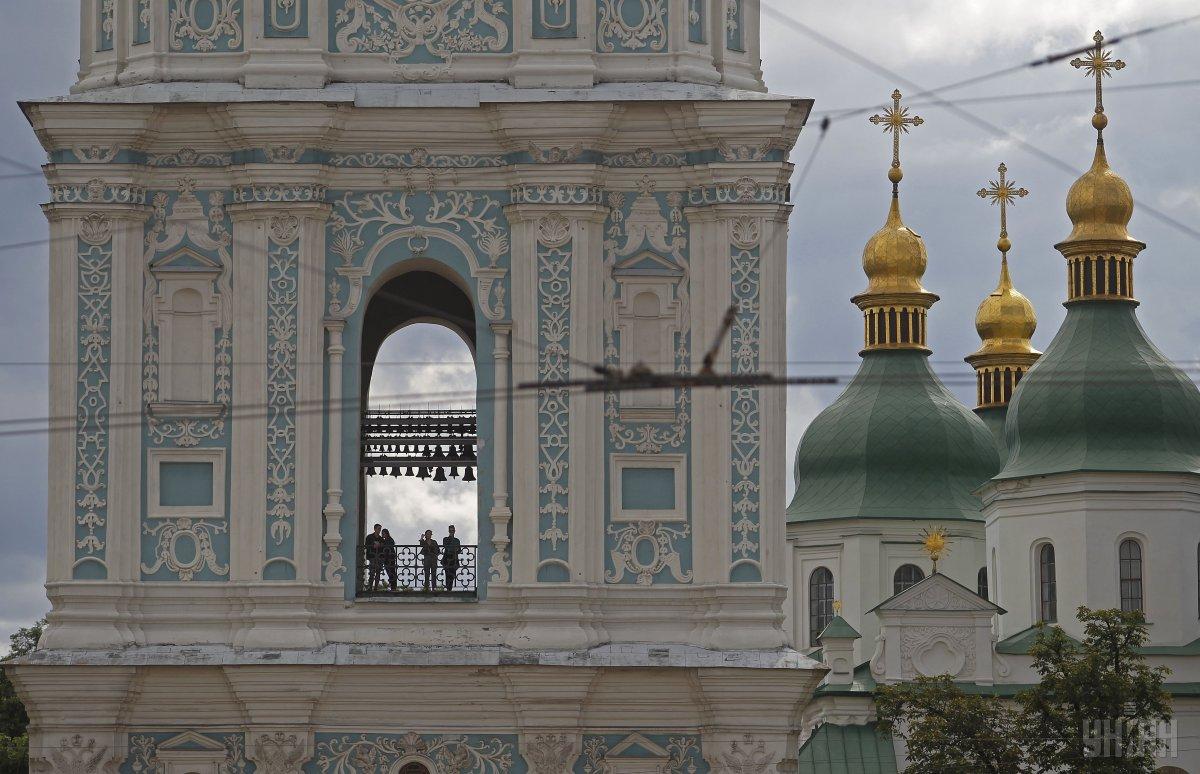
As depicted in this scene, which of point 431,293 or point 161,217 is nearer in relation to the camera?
point 161,217

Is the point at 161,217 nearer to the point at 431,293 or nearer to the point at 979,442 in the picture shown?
the point at 431,293

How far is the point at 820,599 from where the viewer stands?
77.9 metres

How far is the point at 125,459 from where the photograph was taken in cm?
3281

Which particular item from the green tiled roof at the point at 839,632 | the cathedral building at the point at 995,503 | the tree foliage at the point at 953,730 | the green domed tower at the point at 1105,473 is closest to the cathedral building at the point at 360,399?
the tree foliage at the point at 953,730

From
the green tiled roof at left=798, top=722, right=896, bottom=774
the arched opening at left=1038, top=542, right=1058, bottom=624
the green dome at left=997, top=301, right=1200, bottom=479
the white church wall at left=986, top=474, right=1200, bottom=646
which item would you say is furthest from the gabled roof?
the green dome at left=997, top=301, right=1200, bottom=479

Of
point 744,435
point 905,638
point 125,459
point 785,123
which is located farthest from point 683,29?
point 905,638

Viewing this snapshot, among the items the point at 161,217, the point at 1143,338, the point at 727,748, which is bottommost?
the point at 727,748

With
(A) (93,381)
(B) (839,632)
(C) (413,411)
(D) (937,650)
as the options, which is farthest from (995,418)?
(A) (93,381)

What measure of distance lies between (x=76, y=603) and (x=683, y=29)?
8065 millimetres

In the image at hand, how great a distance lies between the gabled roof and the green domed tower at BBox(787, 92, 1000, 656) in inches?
282

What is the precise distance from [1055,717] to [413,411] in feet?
43.9

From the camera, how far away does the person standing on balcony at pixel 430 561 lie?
33438 mm

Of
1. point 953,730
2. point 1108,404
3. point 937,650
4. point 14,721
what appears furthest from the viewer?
point 1108,404

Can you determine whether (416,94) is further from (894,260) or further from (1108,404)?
(894,260)
